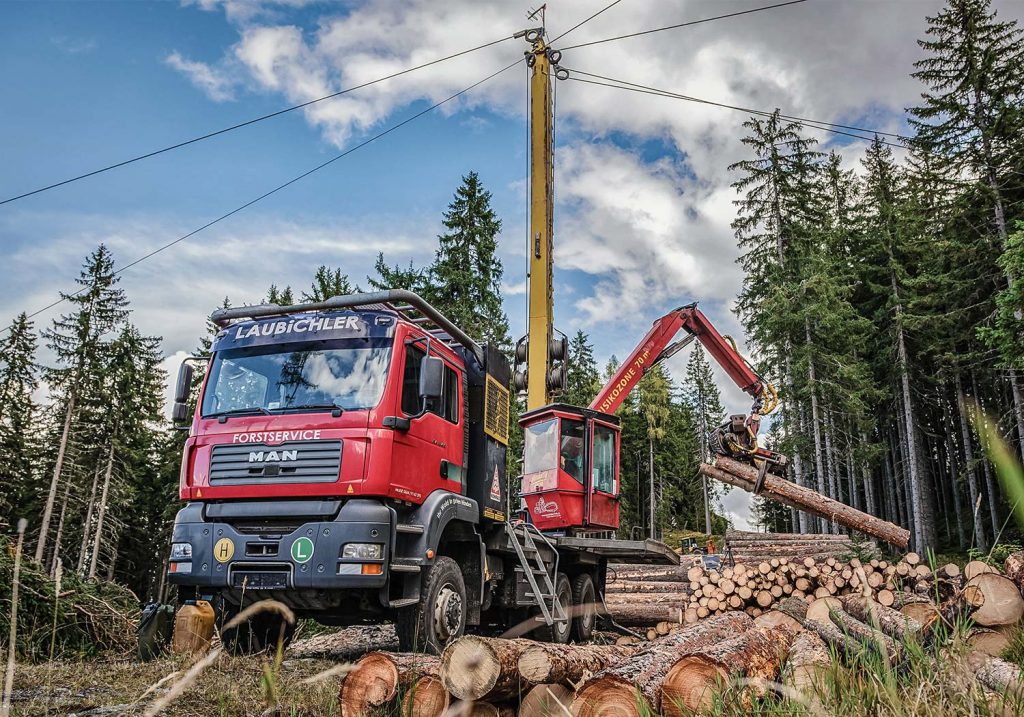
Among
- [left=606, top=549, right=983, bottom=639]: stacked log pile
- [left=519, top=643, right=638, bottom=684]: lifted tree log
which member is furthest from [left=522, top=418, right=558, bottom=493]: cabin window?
[left=519, top=643, right=638, bottom=684]: lifted tree log

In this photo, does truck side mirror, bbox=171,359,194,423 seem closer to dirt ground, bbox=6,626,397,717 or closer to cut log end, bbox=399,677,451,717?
dirt ground, bbox=6,626,397,717

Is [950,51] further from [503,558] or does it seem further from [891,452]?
[503,558]

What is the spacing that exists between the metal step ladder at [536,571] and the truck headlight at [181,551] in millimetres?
3312

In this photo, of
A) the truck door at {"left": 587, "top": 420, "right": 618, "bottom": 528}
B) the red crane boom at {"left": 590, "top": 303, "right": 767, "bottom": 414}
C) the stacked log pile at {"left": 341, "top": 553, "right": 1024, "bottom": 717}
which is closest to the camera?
the stacked log pile at {"left": 341, "top": 553, "right": 1024, "bottom": 717}

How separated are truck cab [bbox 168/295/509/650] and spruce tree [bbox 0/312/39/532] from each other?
2739 centimetres

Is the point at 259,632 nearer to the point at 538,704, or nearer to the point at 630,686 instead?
the point at 538,704

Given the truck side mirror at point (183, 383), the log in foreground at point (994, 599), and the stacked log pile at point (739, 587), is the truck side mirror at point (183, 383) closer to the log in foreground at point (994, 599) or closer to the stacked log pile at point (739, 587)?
the log in foreground at point (994, 599)

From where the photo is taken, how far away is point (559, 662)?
4195mm

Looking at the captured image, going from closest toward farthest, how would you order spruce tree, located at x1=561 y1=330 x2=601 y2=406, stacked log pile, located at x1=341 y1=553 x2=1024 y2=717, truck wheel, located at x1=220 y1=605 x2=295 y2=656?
stacked log pile, located at x1=341 y1=553 x2=1024 y2=717 < truck wheel, located at x1=220 y1=605 x2=295 y2=656 < spruce tree, located at x1=561 y1=330 x2=601 y2=406

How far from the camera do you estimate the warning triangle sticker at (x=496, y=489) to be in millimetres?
8180

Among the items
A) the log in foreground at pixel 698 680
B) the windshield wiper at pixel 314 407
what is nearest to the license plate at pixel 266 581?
the windshield wiper at pixel 314 407

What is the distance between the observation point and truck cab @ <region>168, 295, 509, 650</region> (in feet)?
20.1

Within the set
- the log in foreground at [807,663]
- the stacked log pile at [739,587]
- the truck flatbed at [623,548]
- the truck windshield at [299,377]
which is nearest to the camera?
the log in foreground at [807,663]

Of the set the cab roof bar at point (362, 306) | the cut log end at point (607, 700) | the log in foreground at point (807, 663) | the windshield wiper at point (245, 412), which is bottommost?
the cut log end at point (607, 700)
